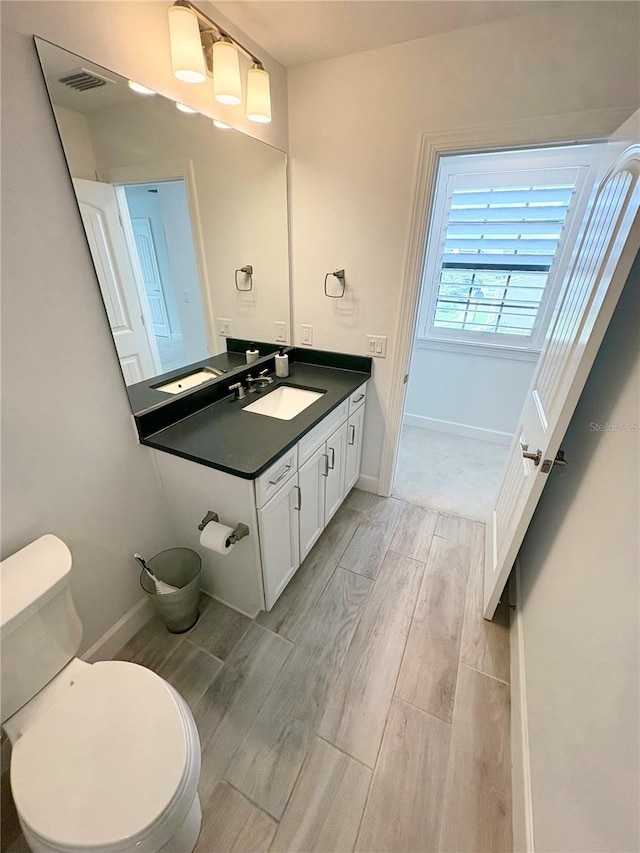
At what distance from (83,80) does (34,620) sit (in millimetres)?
1544

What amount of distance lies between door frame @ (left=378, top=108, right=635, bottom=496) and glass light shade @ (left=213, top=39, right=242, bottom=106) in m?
0.85

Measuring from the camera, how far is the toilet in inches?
29.8

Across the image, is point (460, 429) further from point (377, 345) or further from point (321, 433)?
point (321, 433)

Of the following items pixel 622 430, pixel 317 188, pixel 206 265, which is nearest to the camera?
pixel 622 430

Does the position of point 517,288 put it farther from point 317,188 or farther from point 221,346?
point 221,346

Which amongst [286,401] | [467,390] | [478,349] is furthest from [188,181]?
[467,390]

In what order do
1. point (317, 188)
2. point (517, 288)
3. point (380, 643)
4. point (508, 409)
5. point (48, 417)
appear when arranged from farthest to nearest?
point (508, 409) < point (517, 288) < point (317, 188) < point (380, 643) < point (48, 417)

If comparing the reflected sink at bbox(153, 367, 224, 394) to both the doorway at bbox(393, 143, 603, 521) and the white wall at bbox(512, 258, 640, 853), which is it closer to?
the doorway at bbox(393, 143, 603, 521)

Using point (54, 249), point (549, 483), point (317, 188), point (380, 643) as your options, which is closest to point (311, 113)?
point (317, 188)

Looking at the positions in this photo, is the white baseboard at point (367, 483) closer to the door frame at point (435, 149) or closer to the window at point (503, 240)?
the door frame at point (435, 149)

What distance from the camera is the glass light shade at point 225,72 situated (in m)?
1.20

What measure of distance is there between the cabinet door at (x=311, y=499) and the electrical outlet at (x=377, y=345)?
2.32ft

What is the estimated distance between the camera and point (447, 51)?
4.64 ft

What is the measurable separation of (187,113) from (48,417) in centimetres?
127
